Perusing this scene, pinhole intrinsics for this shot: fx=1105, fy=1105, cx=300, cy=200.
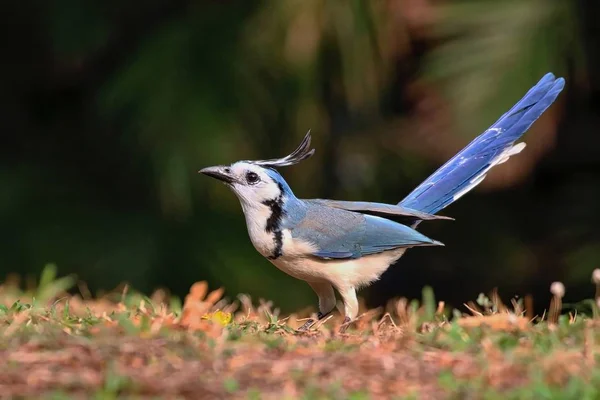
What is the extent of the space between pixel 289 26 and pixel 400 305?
129 inches

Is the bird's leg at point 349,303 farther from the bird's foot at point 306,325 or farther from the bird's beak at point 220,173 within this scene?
the bird's beak at point 220,173

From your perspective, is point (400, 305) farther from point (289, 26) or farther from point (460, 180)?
point (289, 26)

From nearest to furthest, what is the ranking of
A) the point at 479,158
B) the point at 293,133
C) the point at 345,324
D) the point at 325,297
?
the point at 345,324, the point at 325,297, the point at 479,158, the point at 293,133

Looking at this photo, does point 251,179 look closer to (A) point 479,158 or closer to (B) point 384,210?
(B) point 384,210

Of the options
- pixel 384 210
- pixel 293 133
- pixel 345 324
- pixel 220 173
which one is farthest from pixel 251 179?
pixel 293 133

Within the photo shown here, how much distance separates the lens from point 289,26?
777 cm

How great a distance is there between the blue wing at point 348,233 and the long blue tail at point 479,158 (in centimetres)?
33

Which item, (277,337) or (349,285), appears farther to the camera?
(349,285)

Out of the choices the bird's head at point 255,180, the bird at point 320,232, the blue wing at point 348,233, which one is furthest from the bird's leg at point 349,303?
the bird's head at point 255,180

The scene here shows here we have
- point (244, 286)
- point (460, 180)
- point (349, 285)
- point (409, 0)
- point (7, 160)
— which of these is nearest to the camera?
point (349, 285)

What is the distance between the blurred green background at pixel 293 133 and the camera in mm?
7656

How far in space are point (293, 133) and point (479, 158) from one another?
116 inches

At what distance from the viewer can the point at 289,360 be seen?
353 cm

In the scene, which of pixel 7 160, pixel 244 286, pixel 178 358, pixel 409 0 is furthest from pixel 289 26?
pixel 178 358
